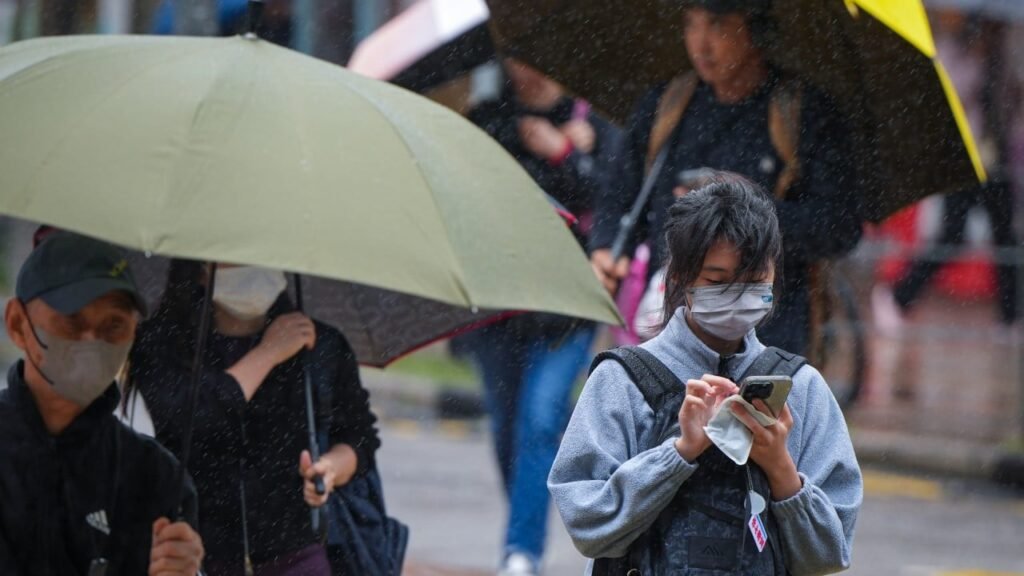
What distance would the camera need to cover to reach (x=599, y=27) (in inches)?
250

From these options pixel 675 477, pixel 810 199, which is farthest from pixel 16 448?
pixel 810 199

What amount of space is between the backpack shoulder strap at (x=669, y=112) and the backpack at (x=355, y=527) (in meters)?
1.66

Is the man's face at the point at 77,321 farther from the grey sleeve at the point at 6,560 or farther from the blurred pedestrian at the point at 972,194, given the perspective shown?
the blurred pedestrian at the point at 972,194

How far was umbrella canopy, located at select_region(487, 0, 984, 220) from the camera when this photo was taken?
537 cm

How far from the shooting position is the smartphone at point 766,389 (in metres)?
3.20

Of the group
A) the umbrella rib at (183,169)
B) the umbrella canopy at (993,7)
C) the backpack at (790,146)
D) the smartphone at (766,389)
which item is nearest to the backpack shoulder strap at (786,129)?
the backpack at (790,146)

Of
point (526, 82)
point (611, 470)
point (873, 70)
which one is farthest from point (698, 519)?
point (526, 82)

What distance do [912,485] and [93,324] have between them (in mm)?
9021

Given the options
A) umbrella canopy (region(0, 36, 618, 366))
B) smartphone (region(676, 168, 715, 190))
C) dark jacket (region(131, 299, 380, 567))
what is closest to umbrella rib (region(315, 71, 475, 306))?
umbrella canopy (region(0, 36, 618, 366))

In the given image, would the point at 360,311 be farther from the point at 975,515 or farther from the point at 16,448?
the point at 975,515

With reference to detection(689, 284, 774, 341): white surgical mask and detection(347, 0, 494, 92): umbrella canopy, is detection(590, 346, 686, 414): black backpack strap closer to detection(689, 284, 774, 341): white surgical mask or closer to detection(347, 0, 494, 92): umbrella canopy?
detection(689, 284, 774, 341): white surgical mask

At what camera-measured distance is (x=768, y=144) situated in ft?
18.2

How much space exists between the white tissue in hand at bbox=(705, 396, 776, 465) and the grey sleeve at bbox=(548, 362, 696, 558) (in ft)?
0.29

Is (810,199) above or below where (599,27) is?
below
